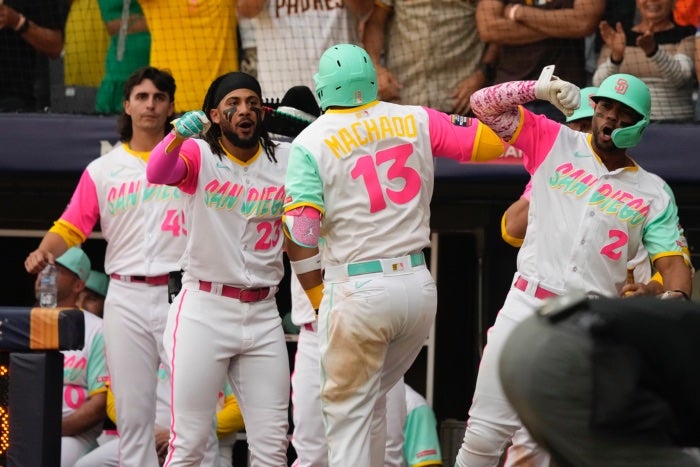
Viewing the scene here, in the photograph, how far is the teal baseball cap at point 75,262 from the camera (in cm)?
731

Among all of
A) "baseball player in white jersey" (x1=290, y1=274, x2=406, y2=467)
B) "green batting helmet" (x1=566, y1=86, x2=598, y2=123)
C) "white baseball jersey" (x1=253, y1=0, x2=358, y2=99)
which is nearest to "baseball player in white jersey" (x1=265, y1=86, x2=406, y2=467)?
"baseball player in white jersey" (x1=290, y1=274, x2=406, y2=467)

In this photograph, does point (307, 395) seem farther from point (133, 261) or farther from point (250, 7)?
point (250, 7)

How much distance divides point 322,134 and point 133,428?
6.53 ft

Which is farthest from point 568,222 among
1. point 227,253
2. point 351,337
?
point 227,253

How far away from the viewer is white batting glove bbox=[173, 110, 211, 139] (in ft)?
16.6

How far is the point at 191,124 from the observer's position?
16.6 ft

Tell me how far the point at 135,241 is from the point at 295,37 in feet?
6.54

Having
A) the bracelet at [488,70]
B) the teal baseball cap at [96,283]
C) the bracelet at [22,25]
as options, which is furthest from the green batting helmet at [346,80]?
the bracelet at [22,25]

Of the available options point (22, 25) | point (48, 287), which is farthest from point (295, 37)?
point (48, 287)

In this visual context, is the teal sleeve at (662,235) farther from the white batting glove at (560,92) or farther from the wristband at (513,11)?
the wristband at (513,11)

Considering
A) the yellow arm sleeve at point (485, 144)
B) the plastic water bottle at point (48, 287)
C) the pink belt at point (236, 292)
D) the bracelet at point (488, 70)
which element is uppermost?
the bracelet at point (488, 70)

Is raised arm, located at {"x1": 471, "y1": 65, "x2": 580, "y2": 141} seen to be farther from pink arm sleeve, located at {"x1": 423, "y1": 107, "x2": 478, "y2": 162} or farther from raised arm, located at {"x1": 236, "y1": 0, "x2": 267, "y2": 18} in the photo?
raised arm, located at {"x1": 236, "y1": 0, "x2": 267, "y2": 18}

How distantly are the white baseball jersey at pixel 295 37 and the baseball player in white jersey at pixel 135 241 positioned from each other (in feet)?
4.32

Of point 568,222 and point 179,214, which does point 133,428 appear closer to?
point 179,214
